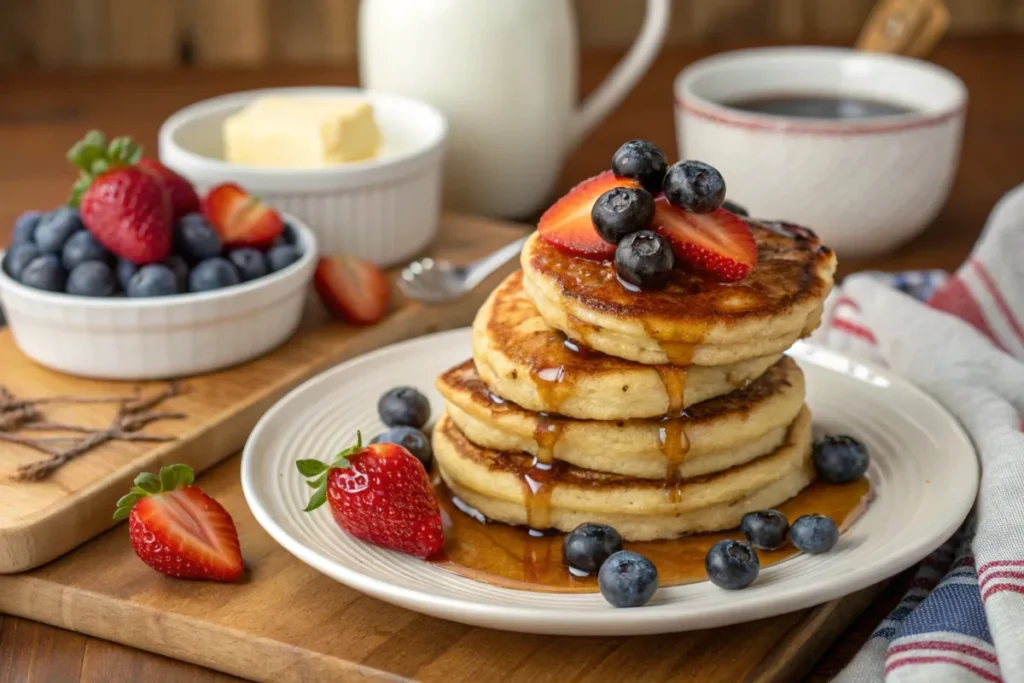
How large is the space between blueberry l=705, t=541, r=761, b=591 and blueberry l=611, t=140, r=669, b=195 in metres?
0.41

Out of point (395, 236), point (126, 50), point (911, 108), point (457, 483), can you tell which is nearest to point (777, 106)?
point (911, 108)

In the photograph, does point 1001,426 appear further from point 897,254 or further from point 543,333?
point 897,254

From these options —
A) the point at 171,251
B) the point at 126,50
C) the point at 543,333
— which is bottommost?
the point at 126,50

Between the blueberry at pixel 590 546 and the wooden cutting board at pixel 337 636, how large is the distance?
0.09 meters

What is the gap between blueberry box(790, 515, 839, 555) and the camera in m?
1.42

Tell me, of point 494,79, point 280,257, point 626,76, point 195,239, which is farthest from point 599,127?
point 195,239

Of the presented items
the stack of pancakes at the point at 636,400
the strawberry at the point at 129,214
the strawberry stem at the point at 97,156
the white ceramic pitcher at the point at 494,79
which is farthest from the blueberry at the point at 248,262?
the white ceramic pitcher at the point at 494,79

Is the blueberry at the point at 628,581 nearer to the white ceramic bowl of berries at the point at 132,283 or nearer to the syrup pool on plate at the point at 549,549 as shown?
the syrup pool on plate at the point at 549,549

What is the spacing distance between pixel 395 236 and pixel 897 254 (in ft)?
3.09

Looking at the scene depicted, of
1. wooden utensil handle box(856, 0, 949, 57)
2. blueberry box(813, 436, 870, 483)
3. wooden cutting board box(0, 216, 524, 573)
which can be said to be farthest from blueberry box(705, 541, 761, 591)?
wooden utensil handle box(856, 0, 949, 57)

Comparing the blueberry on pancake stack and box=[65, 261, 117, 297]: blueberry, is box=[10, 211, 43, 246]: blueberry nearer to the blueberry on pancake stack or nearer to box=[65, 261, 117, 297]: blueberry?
box=[65, 261, 117, 297]: blueberry

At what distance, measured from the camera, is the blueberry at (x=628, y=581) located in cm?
130

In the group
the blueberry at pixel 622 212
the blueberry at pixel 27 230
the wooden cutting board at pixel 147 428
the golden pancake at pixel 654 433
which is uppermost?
the blueberry at pixel 622 212

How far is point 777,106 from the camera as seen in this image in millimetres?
2531
